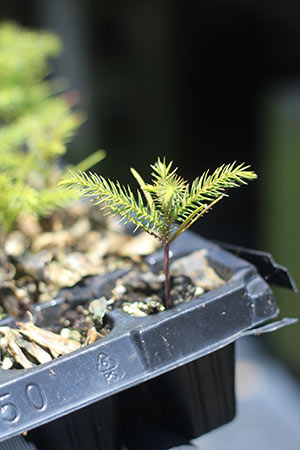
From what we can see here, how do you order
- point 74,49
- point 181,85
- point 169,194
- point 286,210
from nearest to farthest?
point 169,194, point 286,210, point 74,49, point 181,85

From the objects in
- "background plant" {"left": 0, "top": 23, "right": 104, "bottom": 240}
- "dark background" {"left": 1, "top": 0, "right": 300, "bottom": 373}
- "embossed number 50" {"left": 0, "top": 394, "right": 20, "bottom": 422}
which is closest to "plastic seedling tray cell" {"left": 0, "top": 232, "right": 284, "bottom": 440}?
"embossed number 50" {"left": 0, "top": 394, "right": 20, "bottom": 422}

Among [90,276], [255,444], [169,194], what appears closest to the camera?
[169,194]

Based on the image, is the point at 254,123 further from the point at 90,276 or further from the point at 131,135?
the point at 90,276

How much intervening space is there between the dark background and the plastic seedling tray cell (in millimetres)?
2454

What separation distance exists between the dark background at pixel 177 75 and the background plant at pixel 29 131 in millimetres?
2026

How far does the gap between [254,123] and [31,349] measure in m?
3.49

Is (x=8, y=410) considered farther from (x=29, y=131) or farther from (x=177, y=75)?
(x=177, y=75)

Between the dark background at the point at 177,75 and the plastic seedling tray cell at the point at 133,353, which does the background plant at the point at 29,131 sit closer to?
the plastic seedling tray cell at the point at 133,353

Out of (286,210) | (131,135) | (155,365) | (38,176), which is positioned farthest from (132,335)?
(131,135)

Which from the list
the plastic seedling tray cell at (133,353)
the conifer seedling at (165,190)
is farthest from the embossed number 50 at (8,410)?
the conifer seedling at (165,190)

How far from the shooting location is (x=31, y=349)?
0.63 m

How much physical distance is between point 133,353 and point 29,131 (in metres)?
0.57

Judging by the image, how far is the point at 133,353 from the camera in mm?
605

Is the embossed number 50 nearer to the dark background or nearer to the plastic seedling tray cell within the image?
the plastic seedling tray cell
